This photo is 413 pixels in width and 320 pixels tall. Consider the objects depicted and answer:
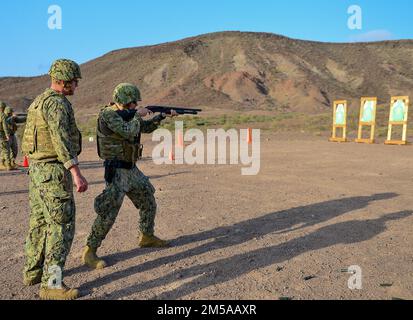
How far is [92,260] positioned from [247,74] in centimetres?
6381

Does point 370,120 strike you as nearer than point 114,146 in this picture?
No

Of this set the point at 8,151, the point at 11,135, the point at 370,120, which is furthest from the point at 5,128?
the point at 370,120

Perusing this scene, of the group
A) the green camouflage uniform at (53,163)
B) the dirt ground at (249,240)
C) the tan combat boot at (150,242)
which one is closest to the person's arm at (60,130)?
the green camouflage uniform at (53,163)

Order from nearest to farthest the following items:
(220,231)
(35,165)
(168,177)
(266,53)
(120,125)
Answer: (35,165) → (120,125) → (220,231) → (168,177) → (266,53)

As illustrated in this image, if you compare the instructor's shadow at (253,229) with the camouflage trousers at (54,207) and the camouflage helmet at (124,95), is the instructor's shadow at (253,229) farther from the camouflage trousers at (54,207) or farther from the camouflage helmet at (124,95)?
the camouflage helmet at (124,95)

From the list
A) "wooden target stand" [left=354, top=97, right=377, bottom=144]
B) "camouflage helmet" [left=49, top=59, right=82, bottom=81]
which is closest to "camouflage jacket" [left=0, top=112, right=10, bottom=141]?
"camouflage helmet" [left=49, top=59, right=82, bottom=81]

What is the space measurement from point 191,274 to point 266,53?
75.6 metres

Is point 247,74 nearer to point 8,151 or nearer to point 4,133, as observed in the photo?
point 8,151

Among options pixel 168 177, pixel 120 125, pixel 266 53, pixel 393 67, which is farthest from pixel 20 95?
pixel 120 125

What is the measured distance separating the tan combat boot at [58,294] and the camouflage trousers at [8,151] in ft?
28.2

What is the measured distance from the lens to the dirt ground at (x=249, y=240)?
3865mm

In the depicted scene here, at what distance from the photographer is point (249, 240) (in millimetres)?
5262

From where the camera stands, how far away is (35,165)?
3600 mm
